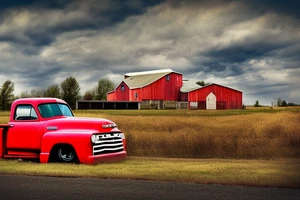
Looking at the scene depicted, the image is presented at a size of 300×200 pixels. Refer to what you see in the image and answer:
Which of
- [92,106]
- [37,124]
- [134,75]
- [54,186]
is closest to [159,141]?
[37,124]

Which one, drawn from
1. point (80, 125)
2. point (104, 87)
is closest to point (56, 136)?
point (80, 125)

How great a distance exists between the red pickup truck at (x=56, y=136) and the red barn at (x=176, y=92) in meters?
58.2

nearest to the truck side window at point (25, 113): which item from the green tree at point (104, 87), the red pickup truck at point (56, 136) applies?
the red pickup truck at point (56, 136)

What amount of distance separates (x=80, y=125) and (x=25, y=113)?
8.30 feet

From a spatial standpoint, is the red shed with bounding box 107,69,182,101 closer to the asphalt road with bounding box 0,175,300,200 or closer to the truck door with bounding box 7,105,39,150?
the truck door with bounding box 7,105,39,150

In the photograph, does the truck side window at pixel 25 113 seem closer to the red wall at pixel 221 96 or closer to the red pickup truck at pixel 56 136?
the red pickup truck at pixel 56 136

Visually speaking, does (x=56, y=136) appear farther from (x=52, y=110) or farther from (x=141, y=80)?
(x=141, y=80)

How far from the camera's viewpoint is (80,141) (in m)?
13.4

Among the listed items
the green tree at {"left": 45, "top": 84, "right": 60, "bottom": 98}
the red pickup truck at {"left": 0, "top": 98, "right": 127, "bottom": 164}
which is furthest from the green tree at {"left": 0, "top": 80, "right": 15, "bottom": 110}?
the red pickup truck at {"left": 0, "top": 98, "right": 127, "bottom": 164}

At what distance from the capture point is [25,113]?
591 inches

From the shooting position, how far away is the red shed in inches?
2901

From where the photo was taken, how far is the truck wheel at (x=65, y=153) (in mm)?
13843

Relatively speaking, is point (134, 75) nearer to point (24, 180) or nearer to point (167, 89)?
point (167, 89)

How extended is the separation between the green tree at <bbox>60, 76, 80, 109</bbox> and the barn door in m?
24.0
